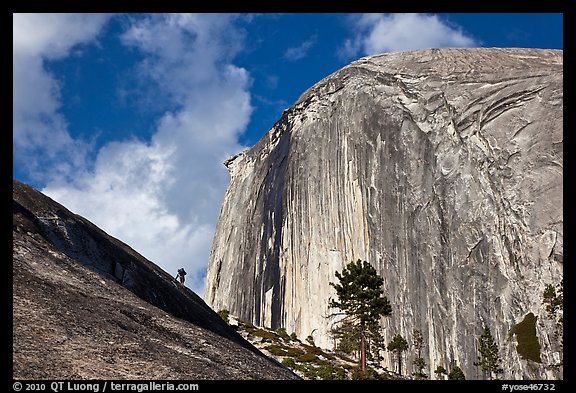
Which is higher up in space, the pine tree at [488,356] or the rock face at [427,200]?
the rock face at [427,200]

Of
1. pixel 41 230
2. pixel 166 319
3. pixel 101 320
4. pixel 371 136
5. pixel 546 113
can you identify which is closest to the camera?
pixel 101 320

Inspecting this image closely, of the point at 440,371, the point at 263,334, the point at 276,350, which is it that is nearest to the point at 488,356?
the point at 440,371

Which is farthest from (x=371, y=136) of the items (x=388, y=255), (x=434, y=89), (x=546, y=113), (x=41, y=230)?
(x=41, y=230)

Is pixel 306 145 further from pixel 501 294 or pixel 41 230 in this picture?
pixel 41 230

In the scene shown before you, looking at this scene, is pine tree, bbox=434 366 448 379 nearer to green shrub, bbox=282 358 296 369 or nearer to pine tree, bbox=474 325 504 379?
pine tree, bbox=474 325 504 379

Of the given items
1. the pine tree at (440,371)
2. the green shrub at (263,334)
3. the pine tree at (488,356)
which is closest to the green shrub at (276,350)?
the green shrub at (263,334)

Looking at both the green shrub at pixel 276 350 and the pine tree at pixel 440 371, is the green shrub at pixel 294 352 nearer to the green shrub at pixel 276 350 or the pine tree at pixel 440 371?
the green shrub at pixel 276 350
